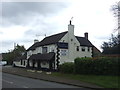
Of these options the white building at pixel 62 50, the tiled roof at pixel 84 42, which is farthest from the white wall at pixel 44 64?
the tiled roof at pixel 84 42

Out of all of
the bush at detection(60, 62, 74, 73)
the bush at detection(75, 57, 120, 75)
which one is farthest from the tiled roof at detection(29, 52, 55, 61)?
the bush at detection(75, 57, 120, 75)

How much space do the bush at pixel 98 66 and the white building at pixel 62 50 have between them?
13.3 metres

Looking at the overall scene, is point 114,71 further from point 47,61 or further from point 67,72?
point 47,61

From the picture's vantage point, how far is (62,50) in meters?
44.3

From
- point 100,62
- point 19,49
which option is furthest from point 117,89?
point 19,49

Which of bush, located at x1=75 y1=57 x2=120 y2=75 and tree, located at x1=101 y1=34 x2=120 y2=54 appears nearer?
bush, located at x1=75 y1=57 x2=120 y2=75

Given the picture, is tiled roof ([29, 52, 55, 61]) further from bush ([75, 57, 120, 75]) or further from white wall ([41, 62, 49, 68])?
bush ([75, 57, 120, 75])

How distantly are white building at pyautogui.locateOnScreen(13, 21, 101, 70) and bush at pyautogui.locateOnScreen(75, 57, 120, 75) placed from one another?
13.3 meters

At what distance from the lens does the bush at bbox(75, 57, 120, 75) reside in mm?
25891

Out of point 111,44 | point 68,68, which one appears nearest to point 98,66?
point 68,68

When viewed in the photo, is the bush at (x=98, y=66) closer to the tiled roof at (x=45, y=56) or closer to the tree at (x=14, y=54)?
the tiled roof at (x=45, y=56)

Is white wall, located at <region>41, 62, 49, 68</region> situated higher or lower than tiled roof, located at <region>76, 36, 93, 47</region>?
lower

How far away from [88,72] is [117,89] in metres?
11.4

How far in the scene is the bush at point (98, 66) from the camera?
25.9m
